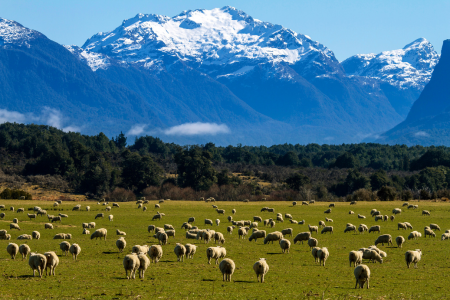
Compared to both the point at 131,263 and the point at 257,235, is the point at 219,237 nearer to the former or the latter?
the point at 257,235

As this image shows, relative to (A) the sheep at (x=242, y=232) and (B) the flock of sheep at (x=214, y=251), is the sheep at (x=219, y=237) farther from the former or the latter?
(A) the sheep at (x=242, y=232)

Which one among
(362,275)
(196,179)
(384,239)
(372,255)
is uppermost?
(196,179)

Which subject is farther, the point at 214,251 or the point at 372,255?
the point at 372,255

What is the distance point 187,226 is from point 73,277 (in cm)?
2176

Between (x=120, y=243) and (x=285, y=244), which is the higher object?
(x=285, y=244)

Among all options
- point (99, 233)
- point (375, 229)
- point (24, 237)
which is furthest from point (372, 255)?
point (24, 237)

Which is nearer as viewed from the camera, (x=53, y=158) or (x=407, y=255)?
(x=407, y=255)

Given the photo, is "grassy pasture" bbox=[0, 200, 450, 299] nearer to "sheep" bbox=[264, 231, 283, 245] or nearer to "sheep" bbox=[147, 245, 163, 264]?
"sheep" bbox=[147, 245, 163, 264]

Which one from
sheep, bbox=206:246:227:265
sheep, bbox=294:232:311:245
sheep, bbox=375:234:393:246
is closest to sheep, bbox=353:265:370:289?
sheep, bbox=206:246:227:265

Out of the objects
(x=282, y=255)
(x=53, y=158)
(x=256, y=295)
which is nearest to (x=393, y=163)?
(x=53, y=158)

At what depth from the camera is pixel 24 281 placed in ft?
73.0

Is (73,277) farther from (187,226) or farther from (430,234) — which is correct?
(430,234)

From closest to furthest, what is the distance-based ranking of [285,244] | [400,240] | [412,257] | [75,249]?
[412,257] → [75,249] → [285,244] → [400,240]

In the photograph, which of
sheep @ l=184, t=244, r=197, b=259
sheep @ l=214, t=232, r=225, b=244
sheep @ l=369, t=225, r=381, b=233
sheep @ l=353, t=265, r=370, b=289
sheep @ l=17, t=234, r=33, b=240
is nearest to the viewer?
sheep @ l=353, t=265, r=370, b=289
